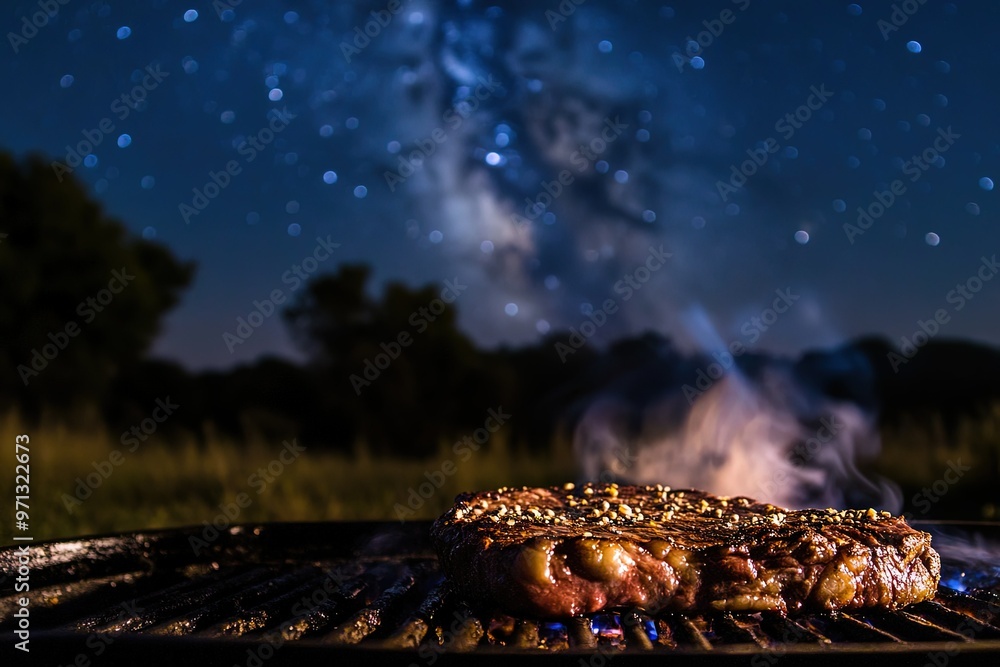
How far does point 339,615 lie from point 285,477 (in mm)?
6054

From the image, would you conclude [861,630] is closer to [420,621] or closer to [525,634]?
[525,634]

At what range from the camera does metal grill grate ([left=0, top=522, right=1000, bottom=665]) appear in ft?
7.28

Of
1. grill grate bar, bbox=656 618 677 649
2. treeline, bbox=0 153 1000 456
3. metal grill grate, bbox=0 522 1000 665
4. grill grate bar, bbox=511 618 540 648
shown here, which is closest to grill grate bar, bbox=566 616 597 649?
metal grill grate, bbox=0 522 1000 665

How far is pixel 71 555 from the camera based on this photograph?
3.91 metres

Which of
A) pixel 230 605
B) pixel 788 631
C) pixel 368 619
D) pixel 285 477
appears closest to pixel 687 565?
pixel 788 631

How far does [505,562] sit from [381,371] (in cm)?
1334

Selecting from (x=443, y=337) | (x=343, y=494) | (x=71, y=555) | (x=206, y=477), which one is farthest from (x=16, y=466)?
(x=443, y=337)

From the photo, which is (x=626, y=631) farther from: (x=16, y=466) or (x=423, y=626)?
(x=16, y=466)

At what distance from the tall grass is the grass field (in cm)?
1

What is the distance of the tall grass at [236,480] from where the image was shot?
8.13 m

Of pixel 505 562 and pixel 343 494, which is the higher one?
pixel 505 562

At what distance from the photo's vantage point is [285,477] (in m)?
8.97

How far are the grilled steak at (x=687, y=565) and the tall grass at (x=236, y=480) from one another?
5275 millimetres
